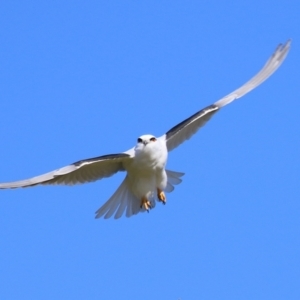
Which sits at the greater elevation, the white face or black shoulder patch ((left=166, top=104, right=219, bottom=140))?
black shoulder patch ((left=166, top=104, right=219, bottom=140))

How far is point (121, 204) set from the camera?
15.6 m

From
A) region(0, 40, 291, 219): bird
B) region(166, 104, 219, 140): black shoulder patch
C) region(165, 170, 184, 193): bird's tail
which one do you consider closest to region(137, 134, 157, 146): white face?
region(0, 40, 291, 219): bird

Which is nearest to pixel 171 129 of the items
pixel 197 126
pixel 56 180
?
pixel 197 126

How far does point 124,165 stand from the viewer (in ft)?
49.2

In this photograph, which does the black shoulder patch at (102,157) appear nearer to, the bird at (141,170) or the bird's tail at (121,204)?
the bird at (141,170)

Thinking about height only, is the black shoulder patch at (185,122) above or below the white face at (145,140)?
above

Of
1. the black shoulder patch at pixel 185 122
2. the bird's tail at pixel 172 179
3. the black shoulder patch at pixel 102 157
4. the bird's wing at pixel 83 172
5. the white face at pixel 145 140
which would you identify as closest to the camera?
the bird's wing at pixel 83 172

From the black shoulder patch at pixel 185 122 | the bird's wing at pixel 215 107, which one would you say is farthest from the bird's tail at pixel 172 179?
the black shoulder patch at pixel 185 122

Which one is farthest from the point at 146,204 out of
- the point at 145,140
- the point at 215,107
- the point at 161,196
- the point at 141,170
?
the point at 215,107

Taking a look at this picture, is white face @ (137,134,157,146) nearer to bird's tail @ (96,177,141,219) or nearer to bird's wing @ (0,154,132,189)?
bird's wing @ (0,154,132,189)

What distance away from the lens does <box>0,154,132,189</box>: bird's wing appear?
1386 cm

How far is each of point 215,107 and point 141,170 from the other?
5.22 ft

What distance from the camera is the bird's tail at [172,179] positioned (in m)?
15.8

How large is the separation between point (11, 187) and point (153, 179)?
2.20 metres
